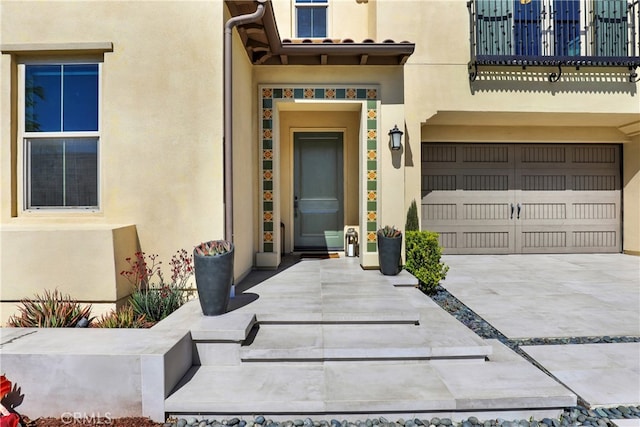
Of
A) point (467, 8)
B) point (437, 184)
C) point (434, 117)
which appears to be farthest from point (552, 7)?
point (437, 184)

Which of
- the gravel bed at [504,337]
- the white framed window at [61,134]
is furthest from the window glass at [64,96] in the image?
the gravel bed at [504,337]

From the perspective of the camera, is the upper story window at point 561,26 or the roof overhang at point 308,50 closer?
the roof overhang at point 308,50

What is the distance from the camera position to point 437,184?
317 inches

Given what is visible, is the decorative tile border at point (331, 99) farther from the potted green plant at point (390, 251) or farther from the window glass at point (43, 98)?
the window glass at point (43, 98)

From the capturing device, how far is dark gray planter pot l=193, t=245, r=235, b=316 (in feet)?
9.85

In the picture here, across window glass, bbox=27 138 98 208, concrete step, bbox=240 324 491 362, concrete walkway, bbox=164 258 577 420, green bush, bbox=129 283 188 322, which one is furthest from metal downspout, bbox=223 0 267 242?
window glass, bbox=27 138 98 208

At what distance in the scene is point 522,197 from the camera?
8156 millimetres

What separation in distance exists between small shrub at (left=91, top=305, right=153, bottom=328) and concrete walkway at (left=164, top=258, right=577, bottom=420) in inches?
15.8

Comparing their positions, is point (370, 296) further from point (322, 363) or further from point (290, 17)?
point (290, 17)

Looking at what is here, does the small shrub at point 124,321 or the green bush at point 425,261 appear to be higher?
the green bush at point 425,261

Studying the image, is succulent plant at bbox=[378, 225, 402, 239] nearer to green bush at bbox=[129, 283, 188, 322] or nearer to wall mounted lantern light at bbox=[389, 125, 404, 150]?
wall mounted lantern light at bbox=[389, 125, 404, 150]

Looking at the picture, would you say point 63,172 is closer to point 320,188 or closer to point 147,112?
point 147,112

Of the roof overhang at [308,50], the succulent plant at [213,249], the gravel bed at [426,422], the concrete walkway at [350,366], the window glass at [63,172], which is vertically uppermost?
the roof overhang at [308,50]

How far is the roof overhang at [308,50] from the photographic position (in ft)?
14.4
